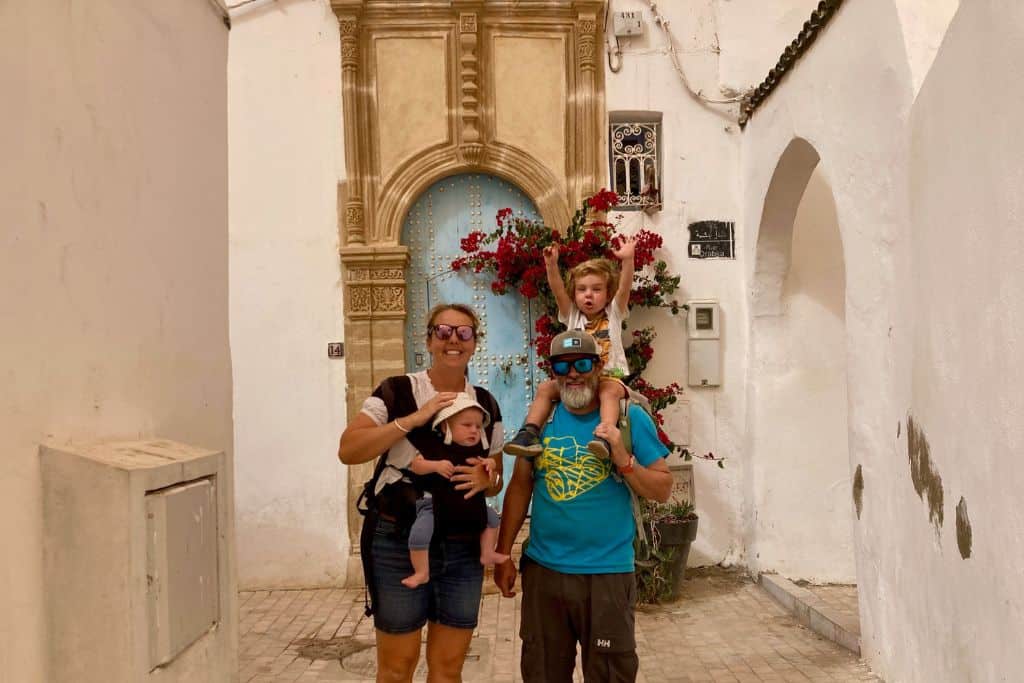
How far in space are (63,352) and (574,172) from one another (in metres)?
5.28

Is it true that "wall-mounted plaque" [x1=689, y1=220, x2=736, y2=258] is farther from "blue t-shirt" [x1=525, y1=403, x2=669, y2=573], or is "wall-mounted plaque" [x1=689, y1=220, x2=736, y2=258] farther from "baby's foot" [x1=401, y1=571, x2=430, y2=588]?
"baby's foot" [x1=401, y1=571, x2=430, y2=588]

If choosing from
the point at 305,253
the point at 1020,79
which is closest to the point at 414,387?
the point at 1020,79

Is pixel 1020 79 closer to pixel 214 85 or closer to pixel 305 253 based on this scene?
pixel 214 85

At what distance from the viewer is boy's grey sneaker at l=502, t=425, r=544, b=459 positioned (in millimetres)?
2713

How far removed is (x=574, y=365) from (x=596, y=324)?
1117 mm

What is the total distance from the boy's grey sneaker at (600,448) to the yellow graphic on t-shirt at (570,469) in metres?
0.07

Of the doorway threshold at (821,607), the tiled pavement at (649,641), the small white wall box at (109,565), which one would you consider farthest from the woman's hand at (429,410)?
the doorway threshold at (821,607)

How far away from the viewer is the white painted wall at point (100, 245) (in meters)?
1.69

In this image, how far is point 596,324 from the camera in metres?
3.85

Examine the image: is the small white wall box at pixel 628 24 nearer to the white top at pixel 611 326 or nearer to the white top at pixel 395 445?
the white top at pixel 611 326

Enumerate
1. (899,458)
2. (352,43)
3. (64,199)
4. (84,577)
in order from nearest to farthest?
(84,577) < (64,199) < (899,458) < (352,43)

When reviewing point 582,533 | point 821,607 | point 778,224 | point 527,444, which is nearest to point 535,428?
point 527,444

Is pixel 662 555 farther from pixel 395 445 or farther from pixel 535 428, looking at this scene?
pixel 395 445

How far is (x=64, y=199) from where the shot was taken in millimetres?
1871
